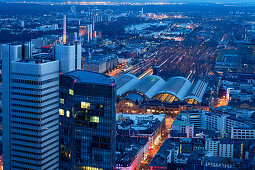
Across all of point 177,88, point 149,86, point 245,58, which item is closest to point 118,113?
point 149,86

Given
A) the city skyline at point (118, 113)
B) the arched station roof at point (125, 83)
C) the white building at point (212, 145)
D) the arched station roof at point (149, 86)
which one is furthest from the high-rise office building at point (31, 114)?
the arched station roof at point (149, 86)

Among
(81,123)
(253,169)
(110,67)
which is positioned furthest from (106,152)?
(110,67)

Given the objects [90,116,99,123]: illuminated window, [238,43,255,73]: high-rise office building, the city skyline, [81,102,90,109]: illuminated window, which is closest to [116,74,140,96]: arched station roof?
the city skyline

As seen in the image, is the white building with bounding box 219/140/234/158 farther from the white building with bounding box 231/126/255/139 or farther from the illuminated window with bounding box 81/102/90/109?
the illuminated window with bounding box 81/102/90/109

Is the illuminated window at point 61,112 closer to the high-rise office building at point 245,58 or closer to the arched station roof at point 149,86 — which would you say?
the arched station roof at point 149,86

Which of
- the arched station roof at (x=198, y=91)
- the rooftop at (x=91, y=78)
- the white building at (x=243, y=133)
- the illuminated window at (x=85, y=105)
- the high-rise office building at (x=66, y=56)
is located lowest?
the white building at (x=243, y=133)

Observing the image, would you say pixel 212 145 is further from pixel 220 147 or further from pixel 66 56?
pixel 66 56
